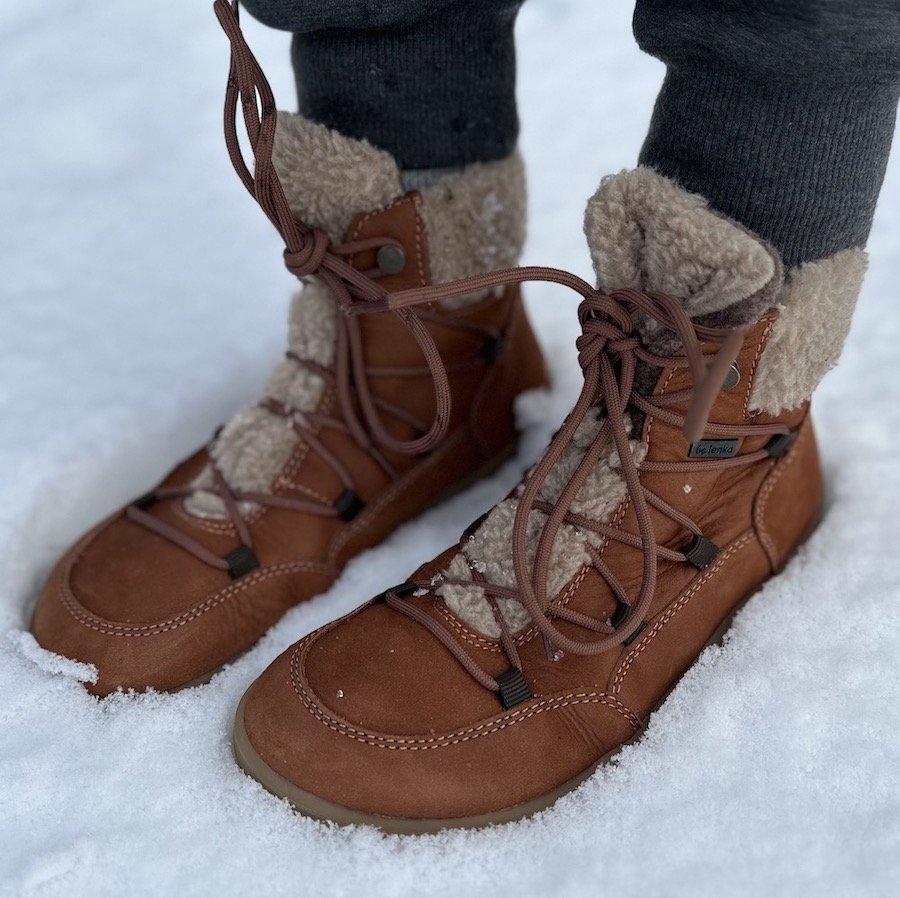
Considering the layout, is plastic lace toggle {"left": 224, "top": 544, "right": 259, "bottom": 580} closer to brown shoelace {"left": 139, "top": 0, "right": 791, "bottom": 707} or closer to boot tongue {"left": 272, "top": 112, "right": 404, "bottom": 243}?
brown shoelace {"left": 139, "top": 0, "right": 791, "bottom": 707}

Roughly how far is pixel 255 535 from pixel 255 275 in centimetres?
62

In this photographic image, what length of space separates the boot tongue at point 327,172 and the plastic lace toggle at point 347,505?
0.27 meters

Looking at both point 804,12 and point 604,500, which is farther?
point 604,500

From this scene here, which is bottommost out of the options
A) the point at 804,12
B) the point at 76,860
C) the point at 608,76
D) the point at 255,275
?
the point at 76,860

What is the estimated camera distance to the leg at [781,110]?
0.65m

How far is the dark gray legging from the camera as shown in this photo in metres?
0.66

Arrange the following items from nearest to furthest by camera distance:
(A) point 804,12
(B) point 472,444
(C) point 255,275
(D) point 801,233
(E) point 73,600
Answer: (A) point 804,12, (D) point 801,233, (E) point 73,600, (B) point 472,444, (C) point 255,275

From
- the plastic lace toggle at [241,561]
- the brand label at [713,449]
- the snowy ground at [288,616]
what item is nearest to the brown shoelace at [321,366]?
the plastic lace toggle at [241,561]

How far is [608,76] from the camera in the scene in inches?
72.4

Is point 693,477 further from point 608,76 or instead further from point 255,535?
point 608,76

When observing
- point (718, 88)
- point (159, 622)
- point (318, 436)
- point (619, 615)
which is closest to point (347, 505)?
point (318, 436)

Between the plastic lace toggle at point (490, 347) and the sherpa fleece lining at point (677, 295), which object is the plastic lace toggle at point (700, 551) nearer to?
the sherpa fleece lining at point (677, 295)

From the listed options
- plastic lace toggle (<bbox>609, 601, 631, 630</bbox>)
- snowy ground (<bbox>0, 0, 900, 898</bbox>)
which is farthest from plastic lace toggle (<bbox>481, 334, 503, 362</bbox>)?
plastic lace toggle (<bbox>609, 601, 631, 630</bbox>)

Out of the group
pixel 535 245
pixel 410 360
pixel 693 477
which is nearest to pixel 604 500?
pixel 693 477
